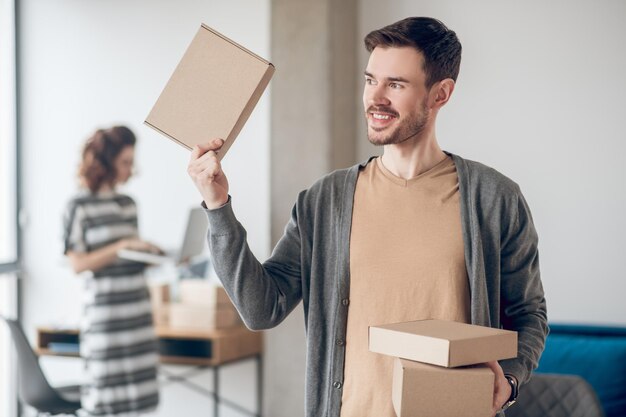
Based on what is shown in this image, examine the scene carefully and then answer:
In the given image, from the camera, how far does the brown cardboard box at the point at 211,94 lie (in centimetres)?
160

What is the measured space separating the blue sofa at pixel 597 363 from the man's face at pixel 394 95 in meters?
1.92

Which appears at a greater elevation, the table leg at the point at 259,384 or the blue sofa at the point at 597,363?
the blue sofa at the point at 597,363

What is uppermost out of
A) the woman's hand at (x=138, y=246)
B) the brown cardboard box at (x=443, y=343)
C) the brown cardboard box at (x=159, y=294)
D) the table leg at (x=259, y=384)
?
the woman's hand at (x=138, y=246)

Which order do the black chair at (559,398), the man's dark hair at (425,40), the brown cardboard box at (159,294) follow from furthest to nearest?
1. the brown cardboard box at (159,294)
2. the black chair at (559,398)
3. the man's dark hair at (425,40)

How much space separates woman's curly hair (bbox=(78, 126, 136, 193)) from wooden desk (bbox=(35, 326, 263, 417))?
0.85m

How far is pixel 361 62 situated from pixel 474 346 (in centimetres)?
278

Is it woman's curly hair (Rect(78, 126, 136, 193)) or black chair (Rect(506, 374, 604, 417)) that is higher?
woman's curly hair (Rect(78, 126, 136, 193))

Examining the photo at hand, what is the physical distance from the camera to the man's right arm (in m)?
1.57

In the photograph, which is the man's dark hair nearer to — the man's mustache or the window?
the man's mustache

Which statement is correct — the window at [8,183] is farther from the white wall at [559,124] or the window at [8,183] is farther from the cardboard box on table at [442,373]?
the cardboard box on table at [442,373]

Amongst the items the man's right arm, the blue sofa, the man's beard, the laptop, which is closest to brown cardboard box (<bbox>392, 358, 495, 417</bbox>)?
the man's right arm

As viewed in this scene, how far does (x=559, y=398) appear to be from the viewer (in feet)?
7.93

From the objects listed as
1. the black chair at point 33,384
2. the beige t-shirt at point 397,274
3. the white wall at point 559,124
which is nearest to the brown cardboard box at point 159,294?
the black chair at point 33,384

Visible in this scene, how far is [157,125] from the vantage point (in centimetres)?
160
